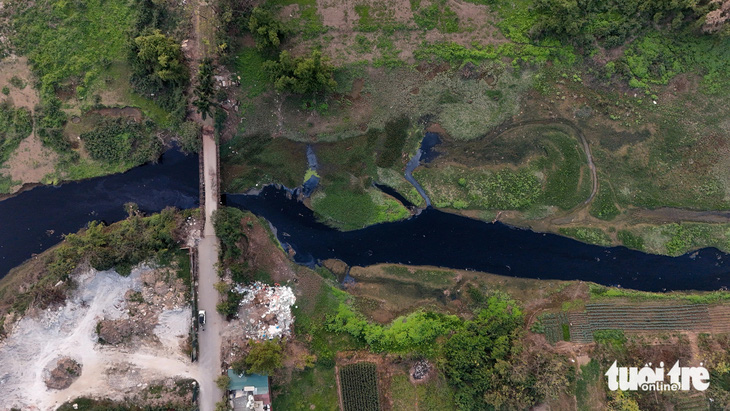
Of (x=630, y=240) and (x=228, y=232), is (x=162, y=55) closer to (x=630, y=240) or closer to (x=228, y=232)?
(x=228, y=232)

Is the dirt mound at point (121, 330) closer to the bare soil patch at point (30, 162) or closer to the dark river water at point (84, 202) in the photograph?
the dark river water at point (84, 202)

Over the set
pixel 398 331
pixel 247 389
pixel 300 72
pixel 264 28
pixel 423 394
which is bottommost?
pixel 423 394

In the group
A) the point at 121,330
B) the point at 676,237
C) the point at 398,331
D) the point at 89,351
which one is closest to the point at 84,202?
the point at 121,330

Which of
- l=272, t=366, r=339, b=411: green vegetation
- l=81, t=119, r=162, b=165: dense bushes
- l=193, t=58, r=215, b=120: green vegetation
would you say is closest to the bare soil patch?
l=81, t=119, r=162, b=165: dense bushes

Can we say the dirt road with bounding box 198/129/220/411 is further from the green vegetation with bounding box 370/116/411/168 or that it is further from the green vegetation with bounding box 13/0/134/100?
the green vegetation with bounding box 370/116/411/168

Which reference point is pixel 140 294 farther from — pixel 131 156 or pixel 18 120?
pixel 18 120

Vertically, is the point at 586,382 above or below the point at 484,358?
below

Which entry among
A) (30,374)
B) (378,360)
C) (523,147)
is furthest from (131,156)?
(523,147)
